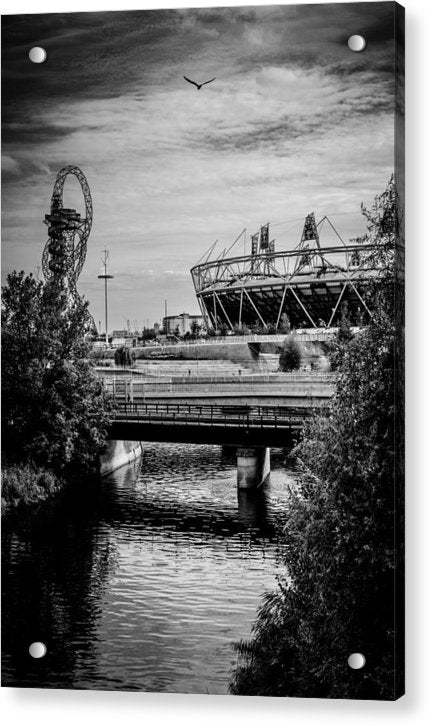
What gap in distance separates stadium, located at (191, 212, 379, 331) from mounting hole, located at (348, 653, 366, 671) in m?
2.39

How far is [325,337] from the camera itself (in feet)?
25.9

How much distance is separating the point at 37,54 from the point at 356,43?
251 centimetres

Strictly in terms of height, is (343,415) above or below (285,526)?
above

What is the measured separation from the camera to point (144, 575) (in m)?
7.61

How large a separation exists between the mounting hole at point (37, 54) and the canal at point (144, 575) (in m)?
3.76

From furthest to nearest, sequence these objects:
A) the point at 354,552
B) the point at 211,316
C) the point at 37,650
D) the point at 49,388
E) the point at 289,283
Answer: the point at 289,283
the point at 49,388
the point at 211,316
the point at 37,650
the point at 354,552

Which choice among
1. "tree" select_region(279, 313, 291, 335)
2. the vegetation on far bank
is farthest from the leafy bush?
"tree" select_region(279, 313, 291, 335)

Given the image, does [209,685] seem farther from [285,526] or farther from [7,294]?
[7,294]

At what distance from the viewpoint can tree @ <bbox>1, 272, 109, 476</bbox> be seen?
870 centimetres

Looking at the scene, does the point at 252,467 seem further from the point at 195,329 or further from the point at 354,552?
the point at 354,552

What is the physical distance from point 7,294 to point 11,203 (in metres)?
0.83

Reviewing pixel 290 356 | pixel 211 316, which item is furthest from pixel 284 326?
pixel 211 316

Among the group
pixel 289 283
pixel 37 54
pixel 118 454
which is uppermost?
pixel 37 54

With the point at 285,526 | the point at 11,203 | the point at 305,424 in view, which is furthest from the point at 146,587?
the point at 11,203
